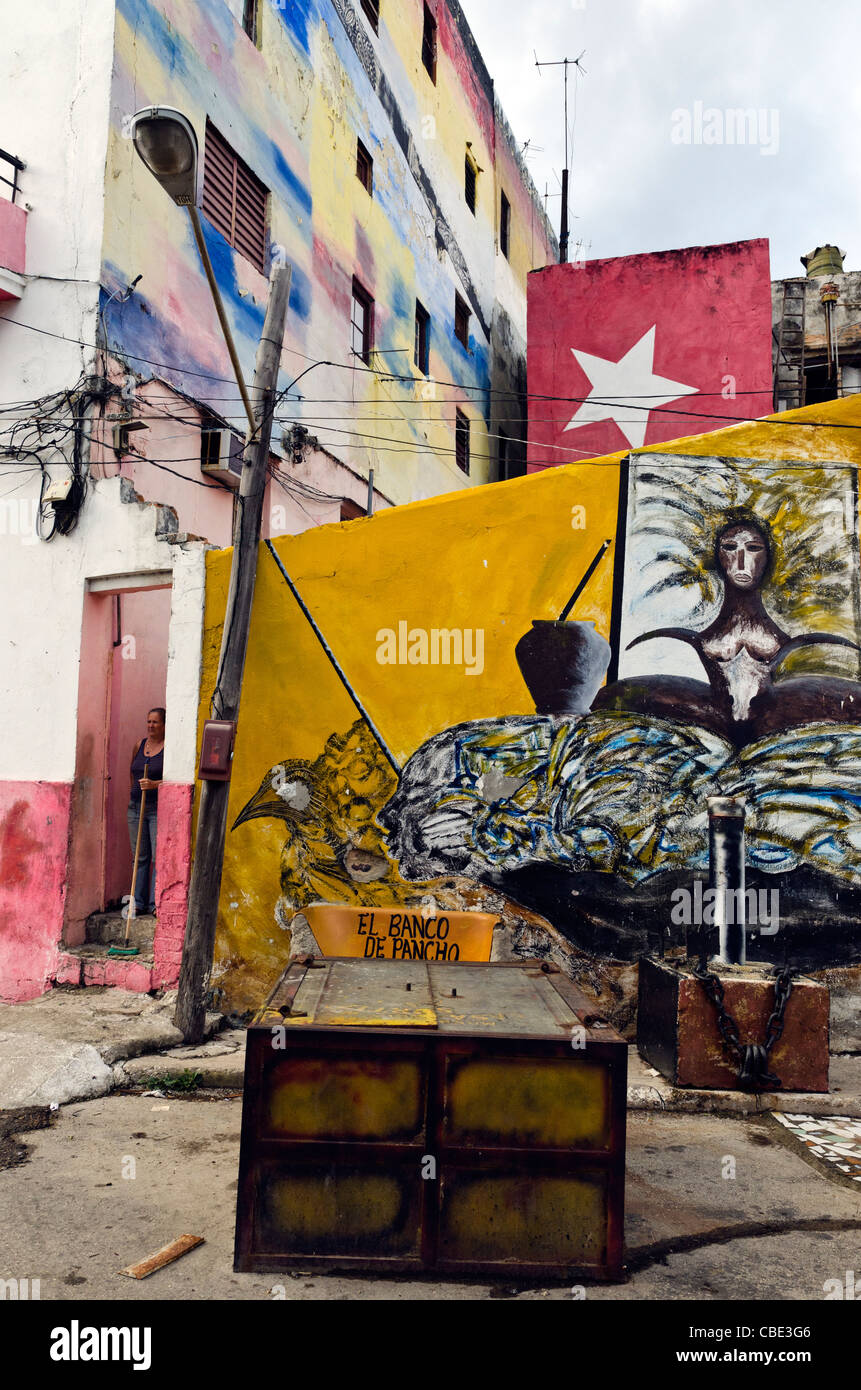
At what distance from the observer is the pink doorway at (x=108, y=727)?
8.52 metres

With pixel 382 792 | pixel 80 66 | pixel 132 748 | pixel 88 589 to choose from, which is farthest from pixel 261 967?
pixel 80 66

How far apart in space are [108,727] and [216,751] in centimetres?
235

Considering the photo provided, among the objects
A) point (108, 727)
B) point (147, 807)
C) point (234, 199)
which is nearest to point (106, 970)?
point (147, 807)

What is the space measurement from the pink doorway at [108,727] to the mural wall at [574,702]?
1.25 meters

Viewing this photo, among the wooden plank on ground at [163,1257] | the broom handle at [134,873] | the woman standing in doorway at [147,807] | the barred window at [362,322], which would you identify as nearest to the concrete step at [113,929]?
the broom handle at [134,873]

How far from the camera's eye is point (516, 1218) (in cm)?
387

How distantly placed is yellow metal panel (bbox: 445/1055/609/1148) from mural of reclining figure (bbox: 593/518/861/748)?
430cm

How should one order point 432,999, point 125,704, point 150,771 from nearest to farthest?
point 432,999 < point 150,771 < point 125,704

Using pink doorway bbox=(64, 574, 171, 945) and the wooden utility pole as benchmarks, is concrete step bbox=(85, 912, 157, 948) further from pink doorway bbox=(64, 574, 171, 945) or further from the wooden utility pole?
the wooden utility pole

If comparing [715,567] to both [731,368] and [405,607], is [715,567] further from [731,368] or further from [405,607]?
[731,368]

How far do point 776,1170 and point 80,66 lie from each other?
10479 millimetres

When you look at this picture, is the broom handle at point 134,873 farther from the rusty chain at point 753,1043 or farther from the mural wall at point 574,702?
the rusty chain at point 753,1043

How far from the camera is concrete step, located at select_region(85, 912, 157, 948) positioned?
845cm

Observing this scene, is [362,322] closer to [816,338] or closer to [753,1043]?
[816,338]
